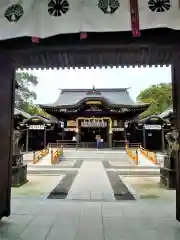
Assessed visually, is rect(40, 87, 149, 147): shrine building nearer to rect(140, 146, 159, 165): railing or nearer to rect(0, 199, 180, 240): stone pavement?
rect(140, 146, 159, 165): railing

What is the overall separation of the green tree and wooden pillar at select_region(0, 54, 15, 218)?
3598 centimetres

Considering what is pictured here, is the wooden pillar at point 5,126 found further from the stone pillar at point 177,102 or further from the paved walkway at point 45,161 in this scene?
the paved walkway at point 45,161

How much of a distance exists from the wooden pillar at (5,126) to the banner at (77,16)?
2.54 ft

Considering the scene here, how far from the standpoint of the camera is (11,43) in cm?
391

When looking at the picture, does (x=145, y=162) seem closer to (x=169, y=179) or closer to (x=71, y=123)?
(x=169, y=179)

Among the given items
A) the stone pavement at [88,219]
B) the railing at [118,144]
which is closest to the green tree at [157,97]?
the railing at [118,144]

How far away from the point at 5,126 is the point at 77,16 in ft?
6.89

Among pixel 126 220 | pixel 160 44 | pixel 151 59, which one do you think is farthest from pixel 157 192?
pixel 160 44

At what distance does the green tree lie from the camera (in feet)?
130

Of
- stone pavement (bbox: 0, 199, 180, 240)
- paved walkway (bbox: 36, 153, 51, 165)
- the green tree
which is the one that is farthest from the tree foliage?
stone pavement (bbox: 0, 199, 180, 240)

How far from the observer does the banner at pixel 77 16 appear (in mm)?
3439

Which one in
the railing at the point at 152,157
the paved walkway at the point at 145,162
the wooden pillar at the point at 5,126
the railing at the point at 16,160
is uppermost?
the wooden pillar at the point at 5,126

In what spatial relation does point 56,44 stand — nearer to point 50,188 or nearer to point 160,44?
point 160,44

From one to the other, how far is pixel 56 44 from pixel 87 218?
302 centimetres
